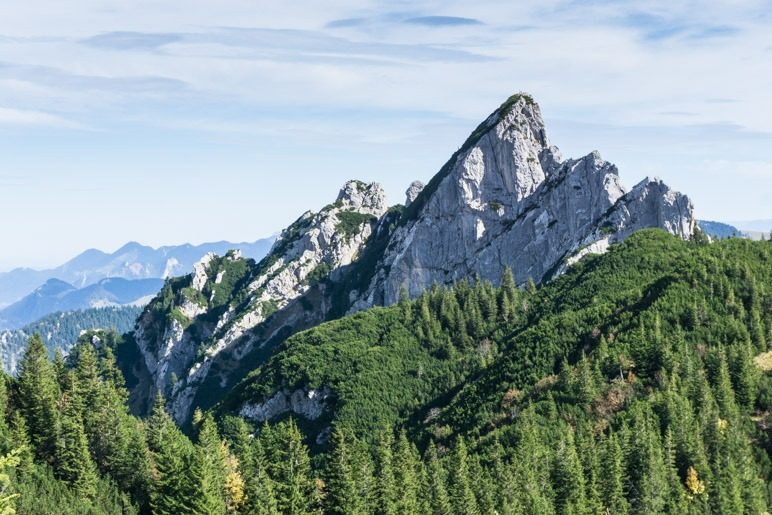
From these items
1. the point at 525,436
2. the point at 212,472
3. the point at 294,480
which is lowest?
the point at 294,480

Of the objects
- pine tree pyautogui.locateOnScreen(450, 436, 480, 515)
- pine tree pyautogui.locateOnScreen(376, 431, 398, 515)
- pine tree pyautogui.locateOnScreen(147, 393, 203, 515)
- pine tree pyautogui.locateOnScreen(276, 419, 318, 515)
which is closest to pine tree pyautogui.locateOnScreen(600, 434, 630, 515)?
pine tree pyautogui.locateOnScreen(450, 436, 480, 515)

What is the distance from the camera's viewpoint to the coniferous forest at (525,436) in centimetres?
7525

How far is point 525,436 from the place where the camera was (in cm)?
10650

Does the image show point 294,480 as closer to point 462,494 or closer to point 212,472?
point 212,472

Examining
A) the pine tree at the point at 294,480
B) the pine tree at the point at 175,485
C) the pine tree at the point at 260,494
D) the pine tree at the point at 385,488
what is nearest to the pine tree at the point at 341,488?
the pine tree at the point at 294,480

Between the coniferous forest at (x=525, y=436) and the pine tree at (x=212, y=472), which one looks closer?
the pine tree at (x=212, y=472)

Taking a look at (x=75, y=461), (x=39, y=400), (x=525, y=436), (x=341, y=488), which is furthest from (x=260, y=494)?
(x=525, y=436)

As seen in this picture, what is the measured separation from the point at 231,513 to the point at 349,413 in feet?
362

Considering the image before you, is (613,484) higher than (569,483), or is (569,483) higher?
(569,483)

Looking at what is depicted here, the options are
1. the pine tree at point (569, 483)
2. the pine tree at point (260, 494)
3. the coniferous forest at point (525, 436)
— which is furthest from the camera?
the pine tree at point (569, 483)

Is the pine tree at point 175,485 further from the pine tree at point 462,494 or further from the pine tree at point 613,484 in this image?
the pine tree at point 613,484

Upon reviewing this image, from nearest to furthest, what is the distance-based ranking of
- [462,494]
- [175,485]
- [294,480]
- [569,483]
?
[175,485]
[294,480]
[462,494]
[569,483]

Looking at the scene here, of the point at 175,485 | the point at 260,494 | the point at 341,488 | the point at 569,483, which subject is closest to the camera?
the point at 175,485

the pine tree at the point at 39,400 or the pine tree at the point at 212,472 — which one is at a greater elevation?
the pine tree at the point at 39,400
